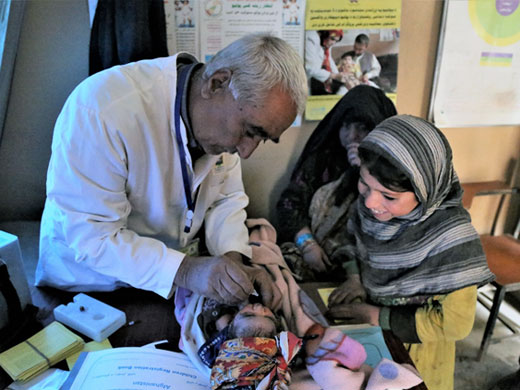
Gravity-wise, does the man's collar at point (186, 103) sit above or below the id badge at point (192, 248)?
above

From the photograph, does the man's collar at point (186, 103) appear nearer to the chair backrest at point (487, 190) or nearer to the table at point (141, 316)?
the table at point (141, 316)

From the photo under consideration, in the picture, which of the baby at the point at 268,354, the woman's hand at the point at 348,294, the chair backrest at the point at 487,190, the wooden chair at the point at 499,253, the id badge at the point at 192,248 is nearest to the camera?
the baby at the point at 268,354

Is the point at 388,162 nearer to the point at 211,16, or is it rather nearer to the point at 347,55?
the point at 347,55

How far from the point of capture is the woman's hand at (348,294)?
53.4 inches

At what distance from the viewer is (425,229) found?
1.31 m

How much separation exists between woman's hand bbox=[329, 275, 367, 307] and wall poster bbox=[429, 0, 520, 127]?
128 centimetres

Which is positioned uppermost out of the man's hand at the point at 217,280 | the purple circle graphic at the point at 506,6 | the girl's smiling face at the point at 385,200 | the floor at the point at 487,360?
the purple circle graphic at the point at 506,6

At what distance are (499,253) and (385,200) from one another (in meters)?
1.42

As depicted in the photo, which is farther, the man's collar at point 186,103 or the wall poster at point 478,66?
the wall poster at point 478,66

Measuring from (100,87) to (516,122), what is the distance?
7.72 feet

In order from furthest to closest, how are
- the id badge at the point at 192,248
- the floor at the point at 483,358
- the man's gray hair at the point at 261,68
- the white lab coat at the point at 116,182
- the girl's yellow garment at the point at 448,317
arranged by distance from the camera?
the floor at the point at 483,358
the id badge at the point at 192,248
the girl's yellow garment at the point at 448,317
the white lab coat at the point at 116,182
the man's gray hair at the point at 261,68

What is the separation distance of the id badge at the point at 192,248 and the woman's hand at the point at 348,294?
0.54 m

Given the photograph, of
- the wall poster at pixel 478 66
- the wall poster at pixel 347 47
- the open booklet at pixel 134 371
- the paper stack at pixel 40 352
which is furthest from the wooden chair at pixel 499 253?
the paper stack at pixel 40 352

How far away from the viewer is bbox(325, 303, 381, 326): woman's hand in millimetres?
1269
